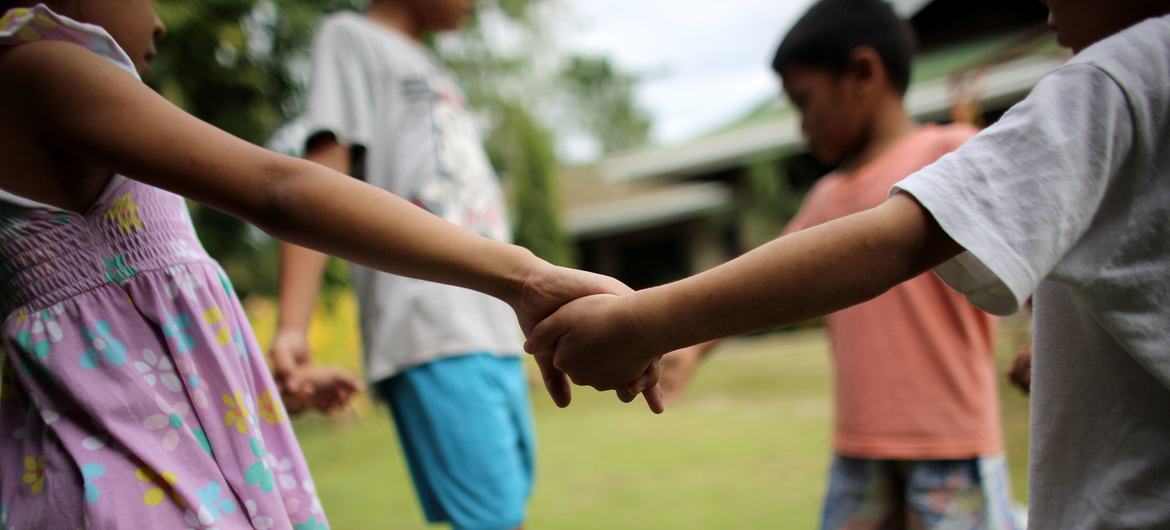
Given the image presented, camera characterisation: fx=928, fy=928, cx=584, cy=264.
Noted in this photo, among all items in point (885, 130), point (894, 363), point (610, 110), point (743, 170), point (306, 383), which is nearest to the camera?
point (306, 383)

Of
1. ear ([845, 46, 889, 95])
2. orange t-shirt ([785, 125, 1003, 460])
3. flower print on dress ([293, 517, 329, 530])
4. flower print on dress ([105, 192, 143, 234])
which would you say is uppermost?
flower print on dress ([105, 192, 143, 234])

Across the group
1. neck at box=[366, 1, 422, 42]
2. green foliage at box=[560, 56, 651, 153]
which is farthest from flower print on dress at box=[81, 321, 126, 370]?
green foliage at box=[560, 56, 651, 153]

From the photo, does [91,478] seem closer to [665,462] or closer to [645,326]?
[645,326]

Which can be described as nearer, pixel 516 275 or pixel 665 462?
pixel 516 275

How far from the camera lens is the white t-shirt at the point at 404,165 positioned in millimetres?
2072

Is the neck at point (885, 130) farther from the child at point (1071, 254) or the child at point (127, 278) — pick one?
the child at point (127, 278)

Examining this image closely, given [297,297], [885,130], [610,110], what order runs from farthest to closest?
[610,110]
[885,130]
[297,297]

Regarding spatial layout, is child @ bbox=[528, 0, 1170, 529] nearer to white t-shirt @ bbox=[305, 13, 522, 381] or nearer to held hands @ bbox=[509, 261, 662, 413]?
held hands @ bbox=[509, 261, 662, 413]

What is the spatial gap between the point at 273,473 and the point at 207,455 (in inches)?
4.1

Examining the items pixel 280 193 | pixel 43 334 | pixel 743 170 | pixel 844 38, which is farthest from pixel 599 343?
pixel 743 170

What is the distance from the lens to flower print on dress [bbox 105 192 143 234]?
3.94 ft

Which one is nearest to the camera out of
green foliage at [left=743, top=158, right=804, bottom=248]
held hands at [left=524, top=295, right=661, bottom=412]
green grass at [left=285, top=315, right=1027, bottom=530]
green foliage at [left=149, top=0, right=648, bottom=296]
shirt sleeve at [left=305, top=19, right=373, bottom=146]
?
held hands at [left=524, top=295, right=661, bottom=412]

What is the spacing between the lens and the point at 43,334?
1.14 m

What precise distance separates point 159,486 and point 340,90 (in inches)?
50.1
